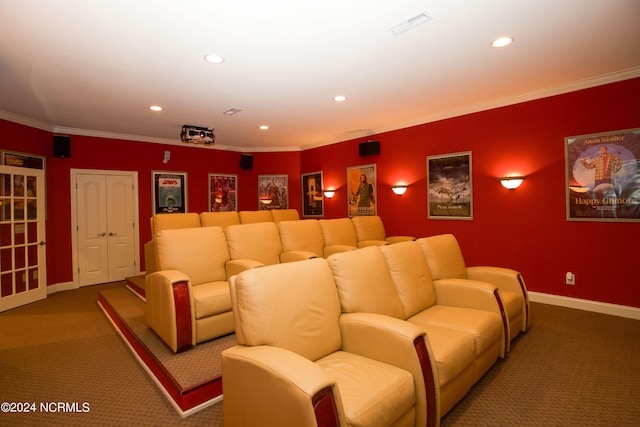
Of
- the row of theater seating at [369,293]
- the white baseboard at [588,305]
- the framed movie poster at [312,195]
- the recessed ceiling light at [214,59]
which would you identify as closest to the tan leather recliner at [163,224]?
the row of theater seating at [369,293]

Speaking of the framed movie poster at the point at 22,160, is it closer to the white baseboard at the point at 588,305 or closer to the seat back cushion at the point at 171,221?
the seat back cushion at the point at 171,221

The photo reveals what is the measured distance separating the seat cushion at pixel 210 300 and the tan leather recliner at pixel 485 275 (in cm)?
201

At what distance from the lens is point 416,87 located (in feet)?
13.1

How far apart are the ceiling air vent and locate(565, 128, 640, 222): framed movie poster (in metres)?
2.79

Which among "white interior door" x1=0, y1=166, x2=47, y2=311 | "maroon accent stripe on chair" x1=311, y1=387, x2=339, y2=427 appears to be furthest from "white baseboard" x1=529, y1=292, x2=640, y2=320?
"white interior door" x1=0, y1=166, x2=47, y2=311

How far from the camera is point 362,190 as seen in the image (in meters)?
6.46

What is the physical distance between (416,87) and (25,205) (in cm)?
588

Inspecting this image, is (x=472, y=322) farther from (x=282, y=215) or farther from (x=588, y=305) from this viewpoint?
(x=282, y=215)

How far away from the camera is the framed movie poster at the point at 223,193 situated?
7441 millimetres

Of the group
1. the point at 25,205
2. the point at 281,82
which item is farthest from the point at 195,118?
the point at 25,205

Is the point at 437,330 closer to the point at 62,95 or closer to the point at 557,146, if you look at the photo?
the point at 557,146

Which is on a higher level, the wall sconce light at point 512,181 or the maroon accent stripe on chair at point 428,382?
the wall sconce light at point 512,181

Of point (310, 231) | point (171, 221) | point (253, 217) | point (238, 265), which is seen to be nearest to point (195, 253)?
point (238, 265)

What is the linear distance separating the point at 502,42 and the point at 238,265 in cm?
340
